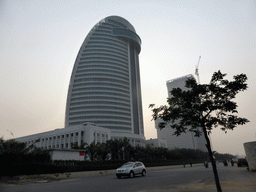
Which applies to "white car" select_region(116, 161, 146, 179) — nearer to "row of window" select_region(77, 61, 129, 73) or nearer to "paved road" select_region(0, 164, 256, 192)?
"paved road" select_region(0, 164, 256, 192)

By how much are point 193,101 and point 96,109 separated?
375 ft

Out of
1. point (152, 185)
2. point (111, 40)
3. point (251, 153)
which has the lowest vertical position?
point (152, 185)

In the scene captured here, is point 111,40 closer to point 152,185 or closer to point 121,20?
point 121,20

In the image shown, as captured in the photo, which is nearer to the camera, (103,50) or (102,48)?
(103,50)

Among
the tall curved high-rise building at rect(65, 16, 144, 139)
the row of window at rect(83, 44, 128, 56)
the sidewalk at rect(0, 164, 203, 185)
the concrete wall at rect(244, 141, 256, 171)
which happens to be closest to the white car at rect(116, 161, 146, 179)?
the sidewalk at rect(0, 164, 203, 185)

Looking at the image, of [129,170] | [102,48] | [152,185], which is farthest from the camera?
[102,48]

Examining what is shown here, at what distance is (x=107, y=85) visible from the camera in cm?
13300

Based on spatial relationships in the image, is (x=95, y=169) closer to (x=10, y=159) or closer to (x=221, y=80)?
(x=10, y=159)

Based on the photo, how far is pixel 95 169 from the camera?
32812mm

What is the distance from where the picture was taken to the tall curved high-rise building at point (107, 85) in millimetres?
124000

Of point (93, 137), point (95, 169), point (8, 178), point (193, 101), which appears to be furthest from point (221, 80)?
point (93, 137)

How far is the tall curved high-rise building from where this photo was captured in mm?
124000

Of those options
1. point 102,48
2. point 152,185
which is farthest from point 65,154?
point 102,48

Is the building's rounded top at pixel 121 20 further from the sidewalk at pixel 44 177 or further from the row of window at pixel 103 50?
the sidewalk at pixel 44 177
